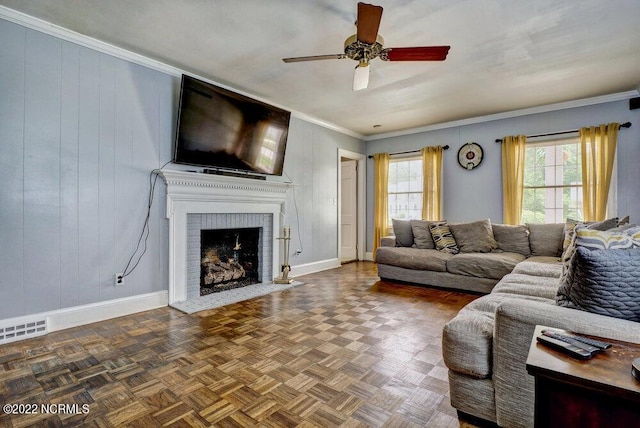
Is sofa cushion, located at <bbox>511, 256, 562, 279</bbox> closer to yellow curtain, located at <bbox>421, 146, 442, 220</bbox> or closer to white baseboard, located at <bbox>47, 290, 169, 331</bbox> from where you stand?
yellow curtain, located at <bbox>421, 146, 442, 220</bbox>

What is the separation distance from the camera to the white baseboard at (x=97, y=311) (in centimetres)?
262

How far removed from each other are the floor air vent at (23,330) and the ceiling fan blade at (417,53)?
3538 mm

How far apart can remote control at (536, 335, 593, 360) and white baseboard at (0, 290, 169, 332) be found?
3.37 metres

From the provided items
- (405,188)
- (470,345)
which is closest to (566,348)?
(470,345)

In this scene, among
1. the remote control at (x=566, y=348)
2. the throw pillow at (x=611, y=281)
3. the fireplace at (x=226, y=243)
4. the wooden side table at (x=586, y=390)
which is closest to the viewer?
the wooden side table at (x=586, y=390)

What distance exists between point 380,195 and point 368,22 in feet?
14.1

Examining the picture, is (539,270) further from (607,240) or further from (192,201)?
(192,201)

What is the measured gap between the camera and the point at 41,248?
2.60 m

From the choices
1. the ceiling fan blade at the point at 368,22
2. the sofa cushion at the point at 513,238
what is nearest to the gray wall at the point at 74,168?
the ceiling fan blade at the point at 368,22

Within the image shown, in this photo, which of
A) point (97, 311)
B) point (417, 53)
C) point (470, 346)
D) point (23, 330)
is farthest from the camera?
point (97, 311)

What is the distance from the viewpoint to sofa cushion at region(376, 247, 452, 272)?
4176 mm

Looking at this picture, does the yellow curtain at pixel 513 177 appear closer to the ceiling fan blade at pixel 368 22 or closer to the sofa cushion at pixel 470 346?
the ceiling fan blade at pixel 368 22

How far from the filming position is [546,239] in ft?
13.5

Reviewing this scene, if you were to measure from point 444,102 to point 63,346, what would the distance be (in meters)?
4.95
